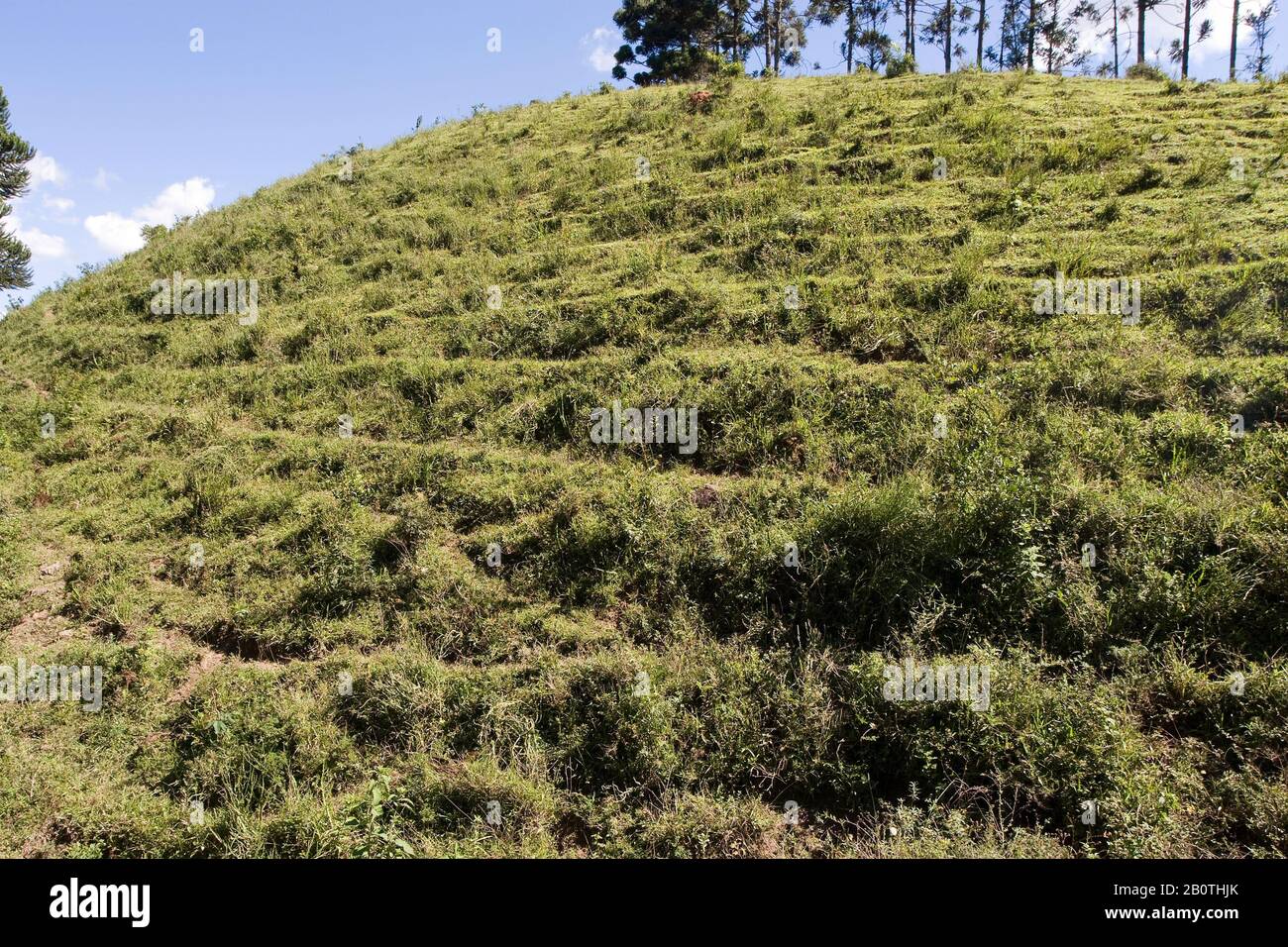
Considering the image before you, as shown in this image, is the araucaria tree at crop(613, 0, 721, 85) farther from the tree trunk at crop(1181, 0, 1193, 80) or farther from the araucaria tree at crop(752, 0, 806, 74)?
the tree trunk at crop(1181, 0, 1193, 80)

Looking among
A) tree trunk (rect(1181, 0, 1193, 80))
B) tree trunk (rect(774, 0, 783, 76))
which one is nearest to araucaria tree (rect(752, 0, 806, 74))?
tree trunk (rect(774, 0, 783, 76))

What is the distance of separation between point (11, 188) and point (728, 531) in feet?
112

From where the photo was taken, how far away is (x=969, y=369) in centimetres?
664

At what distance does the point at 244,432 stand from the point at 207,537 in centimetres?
220

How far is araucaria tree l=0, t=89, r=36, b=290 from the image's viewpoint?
24797 millimetres

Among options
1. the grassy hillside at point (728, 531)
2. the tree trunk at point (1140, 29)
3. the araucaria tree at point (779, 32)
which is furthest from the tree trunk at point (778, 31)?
the grassy hillside at point (728, 531)

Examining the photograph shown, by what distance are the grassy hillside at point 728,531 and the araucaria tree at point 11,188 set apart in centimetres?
2104

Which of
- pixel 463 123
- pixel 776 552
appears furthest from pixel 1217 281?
pixel 463 123

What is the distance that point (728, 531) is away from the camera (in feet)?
18.6

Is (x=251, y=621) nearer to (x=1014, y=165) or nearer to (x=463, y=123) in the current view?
(x=1014, y=165)

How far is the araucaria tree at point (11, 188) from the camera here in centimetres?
2480

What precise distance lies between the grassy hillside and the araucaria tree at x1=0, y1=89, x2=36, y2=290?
69.0ft

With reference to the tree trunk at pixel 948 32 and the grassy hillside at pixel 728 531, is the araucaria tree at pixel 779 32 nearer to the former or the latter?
the tree trunk at pixel 948 32

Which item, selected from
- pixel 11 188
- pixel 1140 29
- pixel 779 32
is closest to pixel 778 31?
pixel 779 32
